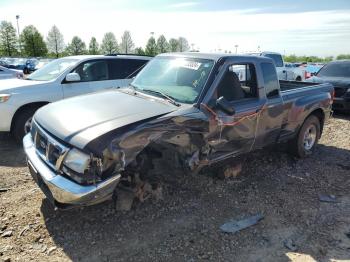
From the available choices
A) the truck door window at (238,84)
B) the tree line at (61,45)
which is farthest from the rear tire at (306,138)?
the tree line at (61,45)

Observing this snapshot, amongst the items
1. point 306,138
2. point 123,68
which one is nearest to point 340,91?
point 306,138

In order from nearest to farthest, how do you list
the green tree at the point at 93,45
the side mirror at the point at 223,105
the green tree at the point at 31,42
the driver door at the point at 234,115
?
the side mirror at the point at 223,105 < the driver door at the point at 234,115 < the green tree at the point at 31,42 < the green tree at the point at 93,45

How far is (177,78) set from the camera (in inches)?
175

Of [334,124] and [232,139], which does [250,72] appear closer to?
[232,139]

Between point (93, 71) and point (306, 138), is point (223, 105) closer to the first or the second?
point (306, 138)

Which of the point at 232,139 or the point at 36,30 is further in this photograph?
the point at 36,30

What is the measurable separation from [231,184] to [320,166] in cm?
196

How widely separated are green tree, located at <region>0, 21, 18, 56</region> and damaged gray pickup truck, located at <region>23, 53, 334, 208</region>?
64.1m

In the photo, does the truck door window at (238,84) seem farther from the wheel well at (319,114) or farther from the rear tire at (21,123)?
the rear tire at (21,123)

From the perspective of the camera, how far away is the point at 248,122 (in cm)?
461

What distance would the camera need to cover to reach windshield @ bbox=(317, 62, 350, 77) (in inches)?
428

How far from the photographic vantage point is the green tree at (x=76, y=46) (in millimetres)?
64500

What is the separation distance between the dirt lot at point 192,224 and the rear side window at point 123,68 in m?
3.23

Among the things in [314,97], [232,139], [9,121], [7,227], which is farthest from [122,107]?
[314,97]
